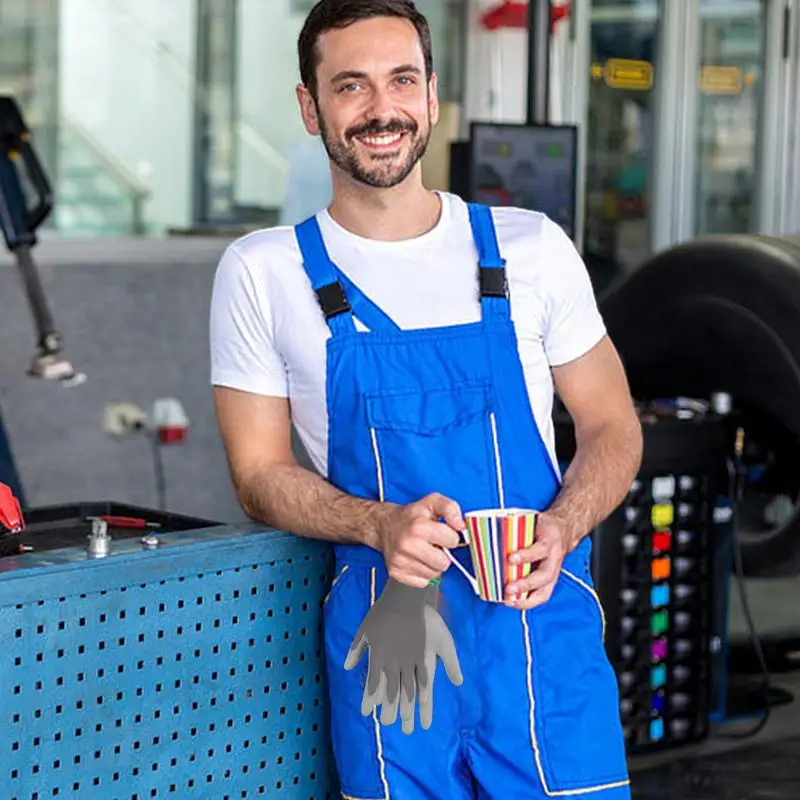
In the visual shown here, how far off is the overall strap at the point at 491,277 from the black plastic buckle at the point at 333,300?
195mm

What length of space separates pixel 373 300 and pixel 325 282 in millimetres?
71

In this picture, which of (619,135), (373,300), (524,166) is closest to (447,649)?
(373,300)

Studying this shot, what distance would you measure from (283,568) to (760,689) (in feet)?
10.3

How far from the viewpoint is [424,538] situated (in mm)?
2260

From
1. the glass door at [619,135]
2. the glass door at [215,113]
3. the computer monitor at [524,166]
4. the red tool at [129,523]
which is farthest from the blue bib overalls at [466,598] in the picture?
the glass door at [619,135]

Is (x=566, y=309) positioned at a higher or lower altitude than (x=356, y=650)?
higher

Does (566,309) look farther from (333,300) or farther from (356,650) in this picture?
(356,650)

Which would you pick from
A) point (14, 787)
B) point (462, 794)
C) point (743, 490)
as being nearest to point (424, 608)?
point (462, 794)

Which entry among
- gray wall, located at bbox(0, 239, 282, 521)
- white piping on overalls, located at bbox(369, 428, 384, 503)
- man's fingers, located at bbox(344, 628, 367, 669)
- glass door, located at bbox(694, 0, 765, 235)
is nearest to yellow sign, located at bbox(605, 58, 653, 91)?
glass door, located at bbox(694, 0, 765, 235)

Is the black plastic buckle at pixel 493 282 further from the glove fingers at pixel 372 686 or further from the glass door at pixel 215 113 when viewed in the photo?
the glass door at pixel 215 113

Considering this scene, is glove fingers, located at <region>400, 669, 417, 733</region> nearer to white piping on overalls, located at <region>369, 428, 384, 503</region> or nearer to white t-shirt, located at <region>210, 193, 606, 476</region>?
white piping on overalls, located at <region>369, 428, 384, 503</region>

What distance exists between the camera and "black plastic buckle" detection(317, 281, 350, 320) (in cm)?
245

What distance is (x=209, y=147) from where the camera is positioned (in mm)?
6605

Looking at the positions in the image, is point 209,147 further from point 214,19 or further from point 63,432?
point 63,432
